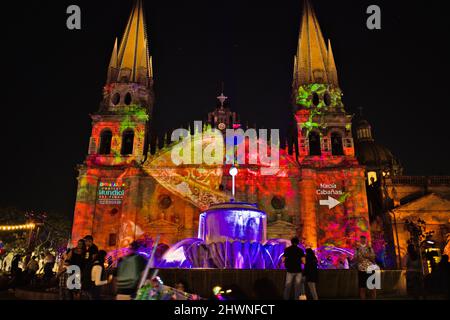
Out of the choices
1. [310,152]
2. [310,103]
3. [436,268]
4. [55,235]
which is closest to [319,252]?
[310,152]

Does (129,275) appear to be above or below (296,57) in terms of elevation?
below

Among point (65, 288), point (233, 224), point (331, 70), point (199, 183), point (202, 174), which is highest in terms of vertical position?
point (331, 70)

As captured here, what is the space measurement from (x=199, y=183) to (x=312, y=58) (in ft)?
58.9

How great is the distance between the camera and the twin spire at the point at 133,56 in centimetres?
3844

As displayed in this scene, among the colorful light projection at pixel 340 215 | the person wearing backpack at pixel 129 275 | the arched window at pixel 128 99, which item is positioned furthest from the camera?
the arched window at pixel 128 99

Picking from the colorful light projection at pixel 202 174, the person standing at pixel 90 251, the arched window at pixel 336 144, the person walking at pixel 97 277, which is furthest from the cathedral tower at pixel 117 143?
the person walking at pixel 97 277

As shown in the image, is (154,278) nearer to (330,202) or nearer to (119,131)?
(330,202)

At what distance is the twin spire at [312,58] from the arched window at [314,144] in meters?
5.75

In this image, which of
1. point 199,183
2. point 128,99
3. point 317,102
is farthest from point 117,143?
point 317,102

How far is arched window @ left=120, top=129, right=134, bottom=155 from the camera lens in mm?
35625

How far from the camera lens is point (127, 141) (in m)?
35.9

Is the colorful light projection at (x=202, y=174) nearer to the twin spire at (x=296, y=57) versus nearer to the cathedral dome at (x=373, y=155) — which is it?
the twin spire at (x=296, y=57)

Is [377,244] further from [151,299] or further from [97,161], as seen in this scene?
[151,299]

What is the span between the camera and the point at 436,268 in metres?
10.3
